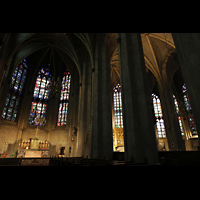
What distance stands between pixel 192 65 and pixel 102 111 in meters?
6.57

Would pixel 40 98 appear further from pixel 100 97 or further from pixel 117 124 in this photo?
pixel 100 97

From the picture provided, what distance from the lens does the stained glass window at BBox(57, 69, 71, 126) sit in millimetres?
19672

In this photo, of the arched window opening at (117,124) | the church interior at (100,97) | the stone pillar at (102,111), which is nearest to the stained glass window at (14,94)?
the church interior at (100,97)

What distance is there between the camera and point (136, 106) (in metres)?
6.16

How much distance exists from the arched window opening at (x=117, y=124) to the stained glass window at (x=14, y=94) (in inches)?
546

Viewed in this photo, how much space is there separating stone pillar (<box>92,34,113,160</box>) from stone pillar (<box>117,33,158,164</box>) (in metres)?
2.86

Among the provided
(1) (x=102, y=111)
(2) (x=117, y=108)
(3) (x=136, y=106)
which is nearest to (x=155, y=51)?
(2) (x=117, y=108)

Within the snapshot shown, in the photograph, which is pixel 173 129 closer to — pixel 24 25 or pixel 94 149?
pixel 94 149

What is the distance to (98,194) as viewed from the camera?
5.12 feet

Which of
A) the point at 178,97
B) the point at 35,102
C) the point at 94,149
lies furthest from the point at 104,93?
the point at 178,97

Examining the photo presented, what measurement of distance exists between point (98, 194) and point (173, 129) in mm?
13984

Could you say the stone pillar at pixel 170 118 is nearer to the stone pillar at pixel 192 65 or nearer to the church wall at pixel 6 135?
the stone pillar at pixel 192 65

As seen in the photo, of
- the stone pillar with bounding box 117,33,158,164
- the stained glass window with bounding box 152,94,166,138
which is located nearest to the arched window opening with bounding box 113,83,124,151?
the stained glass window with bounding box 152,94,166,138

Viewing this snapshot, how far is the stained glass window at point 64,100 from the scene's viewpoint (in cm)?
1967
